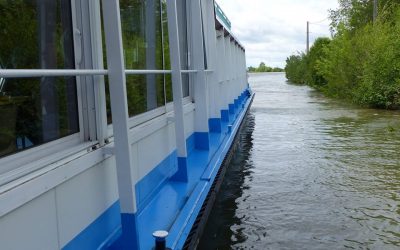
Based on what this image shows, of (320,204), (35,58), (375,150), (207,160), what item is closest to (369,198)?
(320,204)

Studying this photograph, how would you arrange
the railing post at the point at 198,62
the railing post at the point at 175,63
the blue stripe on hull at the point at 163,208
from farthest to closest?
the railing post at the point at 198,62 < the railing post at the point at 175,63 < the blue stripe on hull at the point at 163,208

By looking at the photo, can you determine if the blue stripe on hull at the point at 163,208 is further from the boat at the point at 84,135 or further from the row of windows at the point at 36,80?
the row of windows at the point at 36,80

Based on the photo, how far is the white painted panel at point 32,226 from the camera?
5.87ft

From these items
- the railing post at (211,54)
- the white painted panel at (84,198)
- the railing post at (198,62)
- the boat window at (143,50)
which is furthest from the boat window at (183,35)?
the white painted panel at (84,198)

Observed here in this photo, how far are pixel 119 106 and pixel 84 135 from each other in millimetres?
342

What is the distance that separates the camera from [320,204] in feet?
18.8

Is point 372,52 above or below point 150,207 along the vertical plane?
above

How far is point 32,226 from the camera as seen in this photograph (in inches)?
77.5

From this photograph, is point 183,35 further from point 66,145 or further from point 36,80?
point 36,80

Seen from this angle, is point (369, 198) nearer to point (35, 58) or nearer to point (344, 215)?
point (344, 215)

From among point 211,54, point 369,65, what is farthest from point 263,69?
point 211,54

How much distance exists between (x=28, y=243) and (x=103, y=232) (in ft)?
2.79

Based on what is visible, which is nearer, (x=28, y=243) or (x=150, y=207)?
(x=28, y=243)

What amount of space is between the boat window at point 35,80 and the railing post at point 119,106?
0.24 m
